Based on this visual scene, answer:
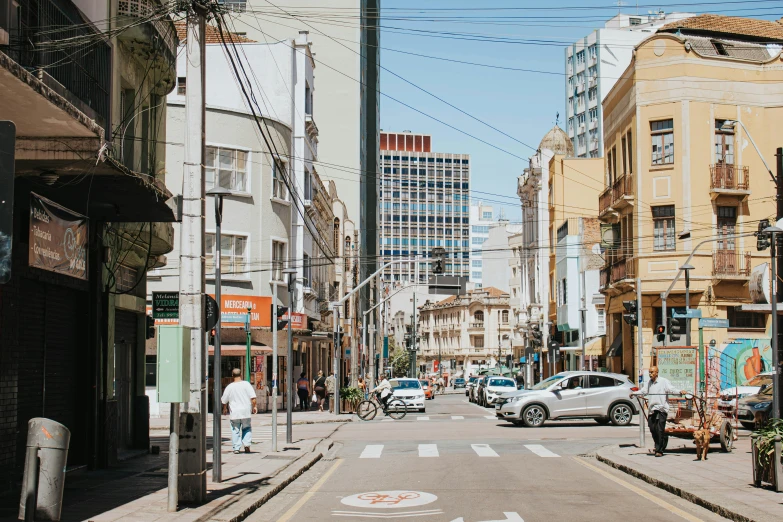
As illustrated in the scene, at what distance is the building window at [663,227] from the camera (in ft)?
138

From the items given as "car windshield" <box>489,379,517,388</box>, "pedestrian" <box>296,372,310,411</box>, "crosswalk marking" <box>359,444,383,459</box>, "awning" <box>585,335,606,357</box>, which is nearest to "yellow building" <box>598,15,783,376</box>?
"car windshield" <box>489,379,517,388</box>

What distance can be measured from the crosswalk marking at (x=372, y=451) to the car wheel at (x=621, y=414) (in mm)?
9807

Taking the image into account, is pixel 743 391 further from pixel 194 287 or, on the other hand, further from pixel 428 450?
pixel 194 287

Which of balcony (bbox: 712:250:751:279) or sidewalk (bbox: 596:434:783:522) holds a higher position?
balcony (bbox: 712:250:751:279)

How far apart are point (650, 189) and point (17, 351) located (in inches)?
1309

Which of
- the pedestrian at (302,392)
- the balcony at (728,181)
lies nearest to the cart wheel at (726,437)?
the balcony at (728,181)

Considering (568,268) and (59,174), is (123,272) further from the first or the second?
(568,268)

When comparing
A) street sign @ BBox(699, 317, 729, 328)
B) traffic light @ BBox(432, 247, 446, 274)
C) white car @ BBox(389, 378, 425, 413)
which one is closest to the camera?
street sign @ BBox(699, 317, 729, 328)

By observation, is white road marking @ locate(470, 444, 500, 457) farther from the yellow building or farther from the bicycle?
the yellow building

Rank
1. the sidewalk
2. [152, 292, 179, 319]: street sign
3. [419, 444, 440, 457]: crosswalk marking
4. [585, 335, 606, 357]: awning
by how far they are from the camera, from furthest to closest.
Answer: [585, 335, 606, 357]: awning, [419, 444, 440, 457]: crosswalk marking, [152, 292, 179, 319]: street sign, the sidewalk

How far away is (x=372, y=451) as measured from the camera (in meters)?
22.8

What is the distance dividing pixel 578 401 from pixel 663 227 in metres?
14.0

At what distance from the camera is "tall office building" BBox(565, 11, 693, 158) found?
344ft

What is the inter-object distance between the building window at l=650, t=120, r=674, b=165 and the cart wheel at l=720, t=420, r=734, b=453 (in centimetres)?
2389
